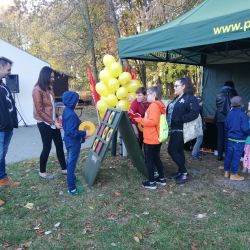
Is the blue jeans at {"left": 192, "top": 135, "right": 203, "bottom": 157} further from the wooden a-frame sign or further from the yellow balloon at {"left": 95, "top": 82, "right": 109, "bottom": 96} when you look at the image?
the yellow balloon at {"left": 95, "top": 82, "right": 109, "bottom": 96}

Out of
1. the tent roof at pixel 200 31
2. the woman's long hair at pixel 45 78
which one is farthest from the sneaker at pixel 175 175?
the woman's long hair at pixel 45 78

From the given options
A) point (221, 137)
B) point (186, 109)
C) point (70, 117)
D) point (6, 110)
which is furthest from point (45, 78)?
point (221, 137)

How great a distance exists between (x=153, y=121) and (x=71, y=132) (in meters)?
1.22

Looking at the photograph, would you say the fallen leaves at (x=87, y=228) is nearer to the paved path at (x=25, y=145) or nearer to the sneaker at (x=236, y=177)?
the sneaker at (x=236, y=177)

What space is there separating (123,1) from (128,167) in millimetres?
13971

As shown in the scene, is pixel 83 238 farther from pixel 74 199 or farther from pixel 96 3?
pixel 96 3

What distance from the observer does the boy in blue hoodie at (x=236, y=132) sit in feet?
15.7

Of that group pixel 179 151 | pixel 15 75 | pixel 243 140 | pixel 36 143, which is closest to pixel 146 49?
pixel 179 151

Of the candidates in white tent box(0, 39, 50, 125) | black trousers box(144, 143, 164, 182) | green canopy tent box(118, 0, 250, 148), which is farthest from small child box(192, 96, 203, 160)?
white tent box(0, 39, 50, 125)

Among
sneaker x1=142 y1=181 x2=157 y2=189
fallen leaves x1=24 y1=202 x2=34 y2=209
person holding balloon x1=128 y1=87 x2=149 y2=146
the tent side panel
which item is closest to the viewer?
fallen leaves x1=24 y1=202 x2=34 y2=209

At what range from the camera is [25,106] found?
12117 millimetres

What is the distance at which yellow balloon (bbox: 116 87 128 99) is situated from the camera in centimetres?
587

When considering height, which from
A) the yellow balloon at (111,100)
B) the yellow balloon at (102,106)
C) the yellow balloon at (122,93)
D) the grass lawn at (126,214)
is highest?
the yellow balloon at (122,93)

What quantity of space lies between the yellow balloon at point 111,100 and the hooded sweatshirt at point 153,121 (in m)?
1.59
